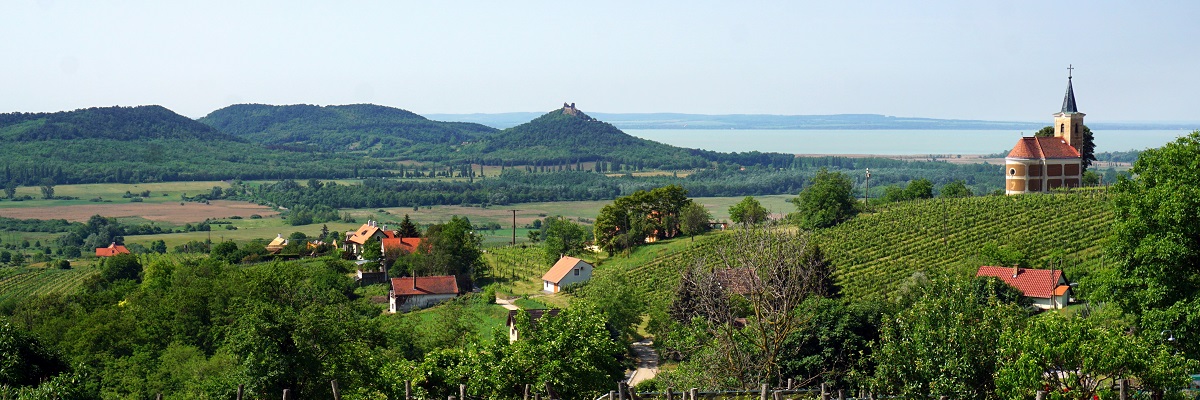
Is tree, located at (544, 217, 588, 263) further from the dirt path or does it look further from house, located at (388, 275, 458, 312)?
the dirt path

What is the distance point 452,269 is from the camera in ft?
174

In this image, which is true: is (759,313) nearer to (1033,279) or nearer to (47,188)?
(1033,279)

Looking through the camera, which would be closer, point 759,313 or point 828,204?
point 759,313

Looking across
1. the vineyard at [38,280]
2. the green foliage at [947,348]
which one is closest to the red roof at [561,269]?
the vineyard at [38,280]

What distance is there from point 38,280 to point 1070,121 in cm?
5557

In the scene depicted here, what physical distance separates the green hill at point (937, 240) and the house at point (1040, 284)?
160 centimetres

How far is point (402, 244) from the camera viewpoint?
59.8 m

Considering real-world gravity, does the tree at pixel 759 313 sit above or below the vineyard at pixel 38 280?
above

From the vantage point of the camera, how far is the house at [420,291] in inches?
1890

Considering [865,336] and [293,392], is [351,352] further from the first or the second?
[865,336]

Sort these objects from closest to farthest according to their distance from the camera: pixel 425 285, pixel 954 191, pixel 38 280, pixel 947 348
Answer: pixel 947 348
pixel 425 285
pixel 954 191
pixel 38 280

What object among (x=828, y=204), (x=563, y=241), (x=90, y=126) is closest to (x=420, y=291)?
(x=563, y=241)

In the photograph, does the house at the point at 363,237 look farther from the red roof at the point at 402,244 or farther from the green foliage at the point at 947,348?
the green foliage at the point at 947,348

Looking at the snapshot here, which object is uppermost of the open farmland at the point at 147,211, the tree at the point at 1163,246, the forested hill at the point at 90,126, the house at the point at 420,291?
the forested hill at the point at 90,126
